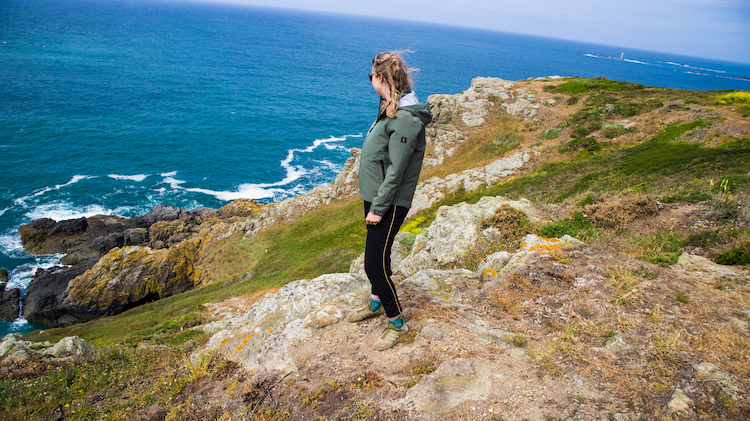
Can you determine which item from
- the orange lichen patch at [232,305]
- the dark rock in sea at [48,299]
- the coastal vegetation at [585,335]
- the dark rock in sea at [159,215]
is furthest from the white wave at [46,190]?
the coastal vegetation at [585,335]

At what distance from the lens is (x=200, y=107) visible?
86.0 meters

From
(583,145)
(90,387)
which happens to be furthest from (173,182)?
(583,145)

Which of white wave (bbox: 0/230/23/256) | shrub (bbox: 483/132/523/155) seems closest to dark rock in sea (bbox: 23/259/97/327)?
white wave (bbox: 0/230/23/256)

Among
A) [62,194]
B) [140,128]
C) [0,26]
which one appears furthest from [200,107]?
[0,26]

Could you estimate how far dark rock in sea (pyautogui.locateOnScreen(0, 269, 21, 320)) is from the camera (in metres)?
30.0

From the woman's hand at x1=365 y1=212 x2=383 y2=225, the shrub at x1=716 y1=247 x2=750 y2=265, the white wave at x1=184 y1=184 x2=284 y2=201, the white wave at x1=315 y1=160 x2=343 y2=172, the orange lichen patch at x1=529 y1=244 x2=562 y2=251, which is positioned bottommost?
the white wave at x1=184 y1=184 x2=284 y2=201

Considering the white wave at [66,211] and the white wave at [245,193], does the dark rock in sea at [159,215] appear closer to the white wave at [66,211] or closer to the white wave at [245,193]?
the white wave at [66,211]

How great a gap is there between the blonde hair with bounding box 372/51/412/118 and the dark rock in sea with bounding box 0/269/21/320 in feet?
139

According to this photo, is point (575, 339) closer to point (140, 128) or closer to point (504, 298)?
point (504, 298)

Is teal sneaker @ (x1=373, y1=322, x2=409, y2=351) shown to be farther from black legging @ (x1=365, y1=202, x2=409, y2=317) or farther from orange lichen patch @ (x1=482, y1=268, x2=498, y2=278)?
orange lichen patch @ (x1=482, y1=268, x2=498, y2=278)

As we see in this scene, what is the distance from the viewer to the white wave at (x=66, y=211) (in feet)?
139

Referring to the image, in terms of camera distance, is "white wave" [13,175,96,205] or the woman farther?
"white wave" [13,175,96,205]

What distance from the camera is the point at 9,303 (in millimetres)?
30562

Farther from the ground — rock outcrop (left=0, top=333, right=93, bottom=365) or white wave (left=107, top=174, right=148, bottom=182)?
rock outcrop (left=0, top=333, right=93, bottom=365)
